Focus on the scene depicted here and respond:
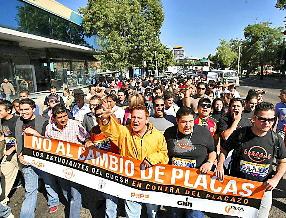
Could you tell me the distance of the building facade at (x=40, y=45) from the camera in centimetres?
1725

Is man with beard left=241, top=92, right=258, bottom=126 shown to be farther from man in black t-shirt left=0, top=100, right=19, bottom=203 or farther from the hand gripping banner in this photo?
man in black t-shirt left=0, top=100, right=19, bottom=203

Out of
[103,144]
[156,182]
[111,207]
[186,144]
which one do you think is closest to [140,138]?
[186,144]

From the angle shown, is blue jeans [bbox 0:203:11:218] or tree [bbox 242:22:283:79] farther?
tree [bbox 242:22:283:79]

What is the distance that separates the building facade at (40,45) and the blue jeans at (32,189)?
12881 mm

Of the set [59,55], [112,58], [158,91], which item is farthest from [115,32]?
[158,91]

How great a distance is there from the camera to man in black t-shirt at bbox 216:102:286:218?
124 inches

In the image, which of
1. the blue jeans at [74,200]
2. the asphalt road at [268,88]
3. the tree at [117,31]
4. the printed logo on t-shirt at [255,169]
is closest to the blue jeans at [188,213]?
the printed logo on t-shirt at [255,169]

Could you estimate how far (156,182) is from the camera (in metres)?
3.63

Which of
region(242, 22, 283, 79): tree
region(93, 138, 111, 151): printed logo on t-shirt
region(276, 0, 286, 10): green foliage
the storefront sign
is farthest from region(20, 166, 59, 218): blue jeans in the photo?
region(242, 22, 283, 79): tree

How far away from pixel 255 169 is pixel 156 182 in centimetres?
124

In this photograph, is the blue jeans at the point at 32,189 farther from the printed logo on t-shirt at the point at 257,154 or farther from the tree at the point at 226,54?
the tree at the point at 226,54

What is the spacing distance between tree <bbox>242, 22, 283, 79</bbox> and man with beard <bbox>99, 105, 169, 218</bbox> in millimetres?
59668

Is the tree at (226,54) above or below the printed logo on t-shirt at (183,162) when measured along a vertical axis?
above

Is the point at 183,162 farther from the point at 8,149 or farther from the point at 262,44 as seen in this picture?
the point at 262,44
